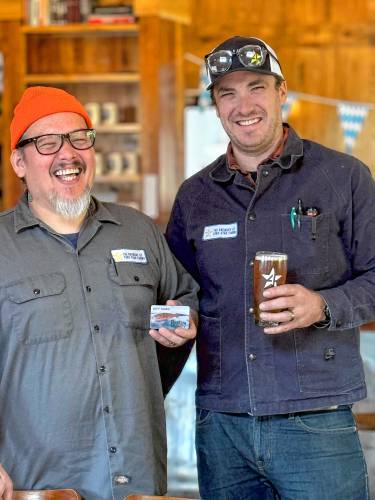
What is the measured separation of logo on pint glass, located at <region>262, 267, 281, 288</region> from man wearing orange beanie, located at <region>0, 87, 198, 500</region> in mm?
261

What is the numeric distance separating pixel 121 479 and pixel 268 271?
2.04 feet

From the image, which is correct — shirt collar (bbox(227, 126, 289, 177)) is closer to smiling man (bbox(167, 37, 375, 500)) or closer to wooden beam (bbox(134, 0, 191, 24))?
smiling man (bbox(167, 37, 375, 500))

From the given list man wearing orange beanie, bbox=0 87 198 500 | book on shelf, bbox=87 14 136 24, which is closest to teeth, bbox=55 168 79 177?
man wearing orange beanie, bbox=0 87 198 500

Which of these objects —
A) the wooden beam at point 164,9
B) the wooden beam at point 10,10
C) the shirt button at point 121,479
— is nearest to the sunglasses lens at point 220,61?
the shirt button at point 121,479

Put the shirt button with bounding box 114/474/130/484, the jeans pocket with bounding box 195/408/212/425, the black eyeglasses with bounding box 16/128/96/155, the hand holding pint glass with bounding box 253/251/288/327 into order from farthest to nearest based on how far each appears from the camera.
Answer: the jeans pocket with bounding box 195/408/212/425 < the black eyeglasses with bounding box 16/128/96/155 < the shirt button with bounding box 114/474/130/484 < the hand holding pint glass with bounding box 253/251/288/327

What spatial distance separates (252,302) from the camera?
2320 millimetres

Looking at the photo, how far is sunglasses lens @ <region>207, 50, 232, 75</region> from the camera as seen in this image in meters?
2.43

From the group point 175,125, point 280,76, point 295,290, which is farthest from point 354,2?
point 295,290

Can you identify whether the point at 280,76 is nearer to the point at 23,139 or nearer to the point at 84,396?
the point at 23,139

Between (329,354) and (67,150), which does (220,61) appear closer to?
(67,150)

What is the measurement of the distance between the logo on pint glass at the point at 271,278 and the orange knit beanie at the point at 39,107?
68cm

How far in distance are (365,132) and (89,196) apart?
520 cm

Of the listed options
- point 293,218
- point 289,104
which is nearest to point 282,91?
point 293,218

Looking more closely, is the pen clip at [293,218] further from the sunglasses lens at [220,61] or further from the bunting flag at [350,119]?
the bunting flag at [350,119]
